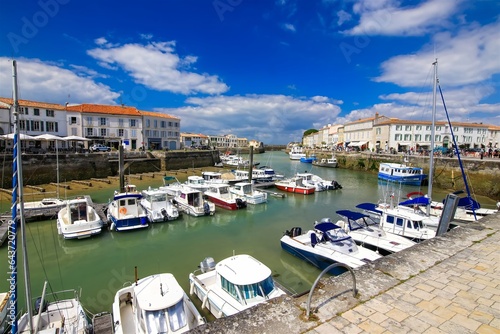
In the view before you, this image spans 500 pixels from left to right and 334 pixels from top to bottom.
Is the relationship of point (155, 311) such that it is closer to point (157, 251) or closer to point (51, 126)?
point (157, 251)

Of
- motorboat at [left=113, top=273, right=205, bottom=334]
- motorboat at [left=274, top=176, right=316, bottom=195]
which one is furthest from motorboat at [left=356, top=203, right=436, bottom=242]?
motorboat at [left=274, top=176, right=316, bottom=195]

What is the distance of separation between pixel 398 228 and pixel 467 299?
11.1 metres

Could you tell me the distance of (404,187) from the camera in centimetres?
3650

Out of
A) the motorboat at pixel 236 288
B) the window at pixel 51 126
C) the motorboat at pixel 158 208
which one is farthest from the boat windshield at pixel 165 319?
the window at pixel 51 126

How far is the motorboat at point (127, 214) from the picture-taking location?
54.2 feet

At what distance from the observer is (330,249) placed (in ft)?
39.0

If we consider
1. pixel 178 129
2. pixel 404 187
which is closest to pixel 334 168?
pixel 404 187

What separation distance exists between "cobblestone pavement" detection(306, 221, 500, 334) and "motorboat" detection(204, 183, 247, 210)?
18.0 metres

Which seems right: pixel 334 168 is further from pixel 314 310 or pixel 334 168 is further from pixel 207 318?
pixel 314 310

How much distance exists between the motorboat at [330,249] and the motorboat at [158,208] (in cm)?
966

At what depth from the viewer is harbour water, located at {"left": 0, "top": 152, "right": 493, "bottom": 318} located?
36.1 feet

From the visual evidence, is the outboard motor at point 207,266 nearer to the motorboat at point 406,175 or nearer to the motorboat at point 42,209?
the motorboat at point 42,209

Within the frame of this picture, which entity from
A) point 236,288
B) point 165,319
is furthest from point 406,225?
point 165,319

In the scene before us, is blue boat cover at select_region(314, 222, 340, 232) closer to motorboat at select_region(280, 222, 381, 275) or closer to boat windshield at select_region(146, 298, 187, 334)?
motorboat at select_region(280, 222, 381, 275)
